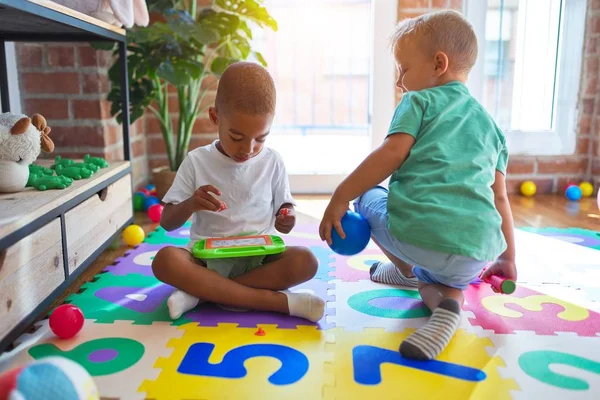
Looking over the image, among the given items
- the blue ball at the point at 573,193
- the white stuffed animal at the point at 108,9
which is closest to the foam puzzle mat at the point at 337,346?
the white stuffed animal at the point at 108,9

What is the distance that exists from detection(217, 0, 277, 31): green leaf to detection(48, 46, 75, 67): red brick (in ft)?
1.84

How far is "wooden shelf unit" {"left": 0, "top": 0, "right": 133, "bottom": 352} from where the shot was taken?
0.90 meters

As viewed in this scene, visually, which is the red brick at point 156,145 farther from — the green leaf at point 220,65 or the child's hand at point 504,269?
the child's hand at point 504,269

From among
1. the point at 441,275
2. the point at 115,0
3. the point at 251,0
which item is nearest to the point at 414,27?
the point at 441,275

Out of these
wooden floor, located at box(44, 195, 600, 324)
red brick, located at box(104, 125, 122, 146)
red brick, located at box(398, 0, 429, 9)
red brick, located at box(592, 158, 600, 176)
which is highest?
red brick, located at box(398, 0, 429, 9)

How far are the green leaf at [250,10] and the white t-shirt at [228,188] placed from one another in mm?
998

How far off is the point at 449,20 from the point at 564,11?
4.85ft

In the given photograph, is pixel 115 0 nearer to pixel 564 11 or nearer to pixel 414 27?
pixel 414 27

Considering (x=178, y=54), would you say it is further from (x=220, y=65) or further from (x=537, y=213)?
(x=537, y=213)

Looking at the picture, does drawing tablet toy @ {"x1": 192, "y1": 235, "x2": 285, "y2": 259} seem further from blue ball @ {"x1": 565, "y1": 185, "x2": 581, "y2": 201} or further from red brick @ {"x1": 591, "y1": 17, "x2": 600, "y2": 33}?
red brick @ {"x1": 591, "y1": 17, "x2": 600, "y2": 33}

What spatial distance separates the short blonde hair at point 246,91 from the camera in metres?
1.09

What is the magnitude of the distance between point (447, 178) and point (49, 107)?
1.43 meters

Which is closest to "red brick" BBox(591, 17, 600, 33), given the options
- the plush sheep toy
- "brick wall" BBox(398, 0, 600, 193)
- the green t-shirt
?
"brick wall" BBox(398, 0, 600, 193)

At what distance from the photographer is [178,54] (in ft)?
6.20
